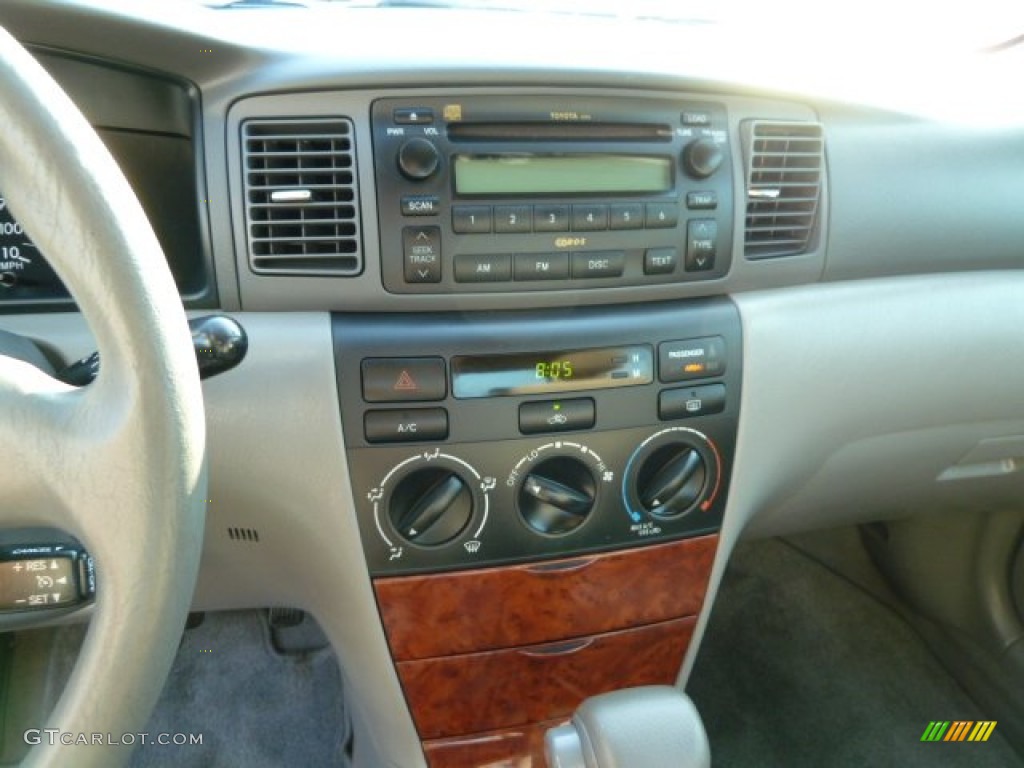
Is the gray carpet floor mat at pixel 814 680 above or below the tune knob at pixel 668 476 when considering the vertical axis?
below

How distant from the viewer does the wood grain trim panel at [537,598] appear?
48.7 inches

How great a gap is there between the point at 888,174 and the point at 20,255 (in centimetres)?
113

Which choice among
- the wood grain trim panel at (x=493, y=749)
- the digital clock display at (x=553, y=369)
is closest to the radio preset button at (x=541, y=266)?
the digital clock display at (x=553, y=369)

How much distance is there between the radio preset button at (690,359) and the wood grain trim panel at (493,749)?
1.85ft

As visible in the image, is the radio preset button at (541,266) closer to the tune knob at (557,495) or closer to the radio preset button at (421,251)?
the radio preset button at (421,251)

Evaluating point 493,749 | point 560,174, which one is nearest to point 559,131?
point 560,174

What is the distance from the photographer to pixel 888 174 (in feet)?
4.42

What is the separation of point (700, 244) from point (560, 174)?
209 millimetres

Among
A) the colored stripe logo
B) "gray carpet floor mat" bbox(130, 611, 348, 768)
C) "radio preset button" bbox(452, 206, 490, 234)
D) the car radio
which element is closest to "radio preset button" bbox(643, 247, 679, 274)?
the car radio

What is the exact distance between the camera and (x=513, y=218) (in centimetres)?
113

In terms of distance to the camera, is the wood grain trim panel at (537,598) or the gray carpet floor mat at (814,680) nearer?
the wood grain trim panel at (537,598)

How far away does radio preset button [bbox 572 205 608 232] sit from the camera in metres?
1.15

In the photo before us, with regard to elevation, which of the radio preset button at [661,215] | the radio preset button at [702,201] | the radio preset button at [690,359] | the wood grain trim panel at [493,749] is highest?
the radio preset button at [702,201]

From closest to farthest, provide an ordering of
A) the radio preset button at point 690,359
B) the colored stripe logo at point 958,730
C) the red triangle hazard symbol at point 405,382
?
the red triangle hazard symbol at point 405,382, the radio preset button at point 690,359, the colored stripe logo at point 958,730
